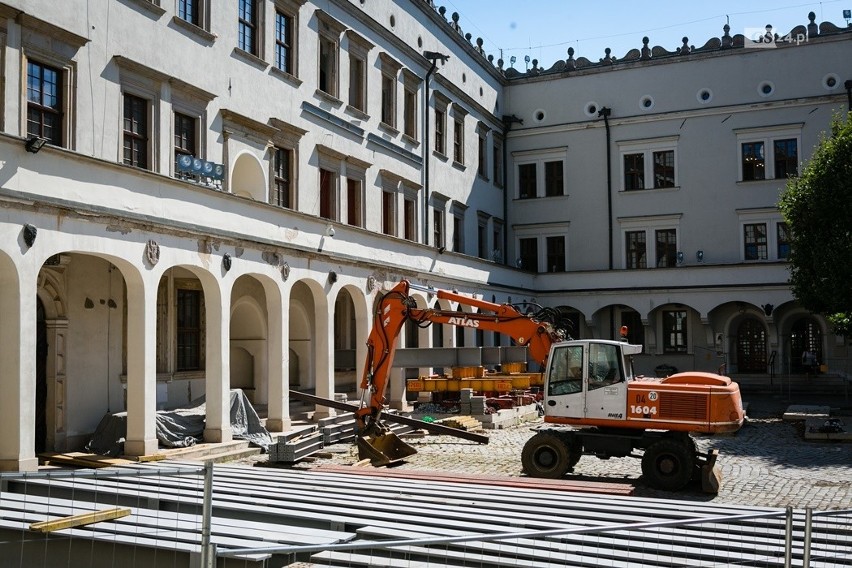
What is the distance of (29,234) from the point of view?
14016 mm

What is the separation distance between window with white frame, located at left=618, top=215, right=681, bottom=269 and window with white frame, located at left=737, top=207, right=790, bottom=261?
277 cm

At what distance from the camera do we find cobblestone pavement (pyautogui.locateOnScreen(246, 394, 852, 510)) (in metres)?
14.7

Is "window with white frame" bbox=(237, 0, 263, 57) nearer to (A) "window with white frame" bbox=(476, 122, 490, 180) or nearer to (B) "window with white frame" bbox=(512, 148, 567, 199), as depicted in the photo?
(A) "window with white frame" bbox=(476, 122, 490, 180)

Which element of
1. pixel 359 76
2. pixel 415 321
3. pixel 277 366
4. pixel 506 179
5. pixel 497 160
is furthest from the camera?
pixel 506 179

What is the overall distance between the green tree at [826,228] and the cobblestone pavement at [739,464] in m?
4.75

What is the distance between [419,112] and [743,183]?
1515cm

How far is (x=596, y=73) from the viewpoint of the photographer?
40.7m

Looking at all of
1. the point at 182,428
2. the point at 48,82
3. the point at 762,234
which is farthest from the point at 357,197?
the point at 762,234

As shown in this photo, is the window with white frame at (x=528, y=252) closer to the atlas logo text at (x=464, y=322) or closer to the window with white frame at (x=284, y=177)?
the window with white frame at (x=284, y=177)

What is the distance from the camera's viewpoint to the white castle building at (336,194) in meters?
16.2

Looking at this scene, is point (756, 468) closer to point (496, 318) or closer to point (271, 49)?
point (496, 318)

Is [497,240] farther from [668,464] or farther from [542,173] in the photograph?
[668,464]

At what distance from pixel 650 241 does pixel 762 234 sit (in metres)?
4.64

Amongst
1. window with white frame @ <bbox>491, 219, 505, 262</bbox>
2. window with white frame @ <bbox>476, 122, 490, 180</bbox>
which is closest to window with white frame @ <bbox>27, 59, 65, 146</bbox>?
window with white frame @ <bbox>476, 122, 490, 180</bbox>
